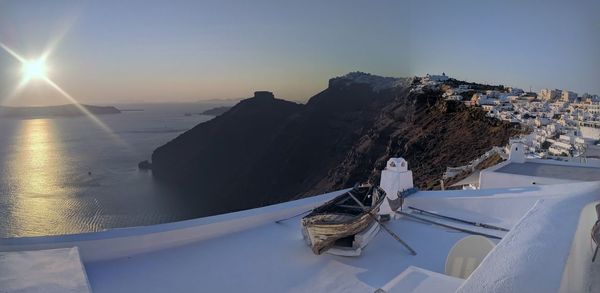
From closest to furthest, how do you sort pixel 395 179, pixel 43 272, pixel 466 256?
pixel 43 272 → pixel 466 256 → pixel 395 179

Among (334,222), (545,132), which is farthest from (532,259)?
(545,132)

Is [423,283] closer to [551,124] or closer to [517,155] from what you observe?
[517,155]

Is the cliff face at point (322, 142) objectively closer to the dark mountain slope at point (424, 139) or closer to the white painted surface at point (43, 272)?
the dark mountain slope at point (424, 139)

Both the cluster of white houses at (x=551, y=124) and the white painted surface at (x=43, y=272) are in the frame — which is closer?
the white painted surface at (x=43, y=272)

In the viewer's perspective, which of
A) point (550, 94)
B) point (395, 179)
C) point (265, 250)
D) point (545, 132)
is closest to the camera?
point (265, 250)

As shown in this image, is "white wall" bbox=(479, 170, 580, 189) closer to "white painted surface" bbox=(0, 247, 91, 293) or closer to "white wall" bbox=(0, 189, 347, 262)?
"white wall" bbox=(0, 189, 347, 262)

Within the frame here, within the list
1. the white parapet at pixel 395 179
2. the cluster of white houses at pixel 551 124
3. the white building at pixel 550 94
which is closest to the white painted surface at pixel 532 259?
the white parapet at pixel 395 179

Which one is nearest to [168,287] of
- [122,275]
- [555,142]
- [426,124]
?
[122,275]
